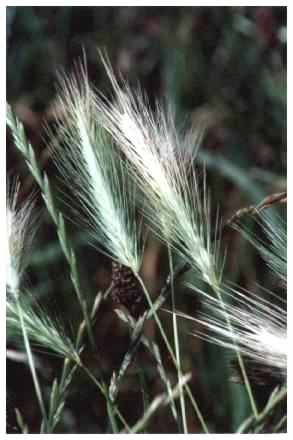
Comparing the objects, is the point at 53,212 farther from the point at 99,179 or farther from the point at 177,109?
the point at 177,109

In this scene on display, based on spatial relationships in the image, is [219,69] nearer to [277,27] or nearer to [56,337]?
[277,27]

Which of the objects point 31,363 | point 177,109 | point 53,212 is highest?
point 177,109

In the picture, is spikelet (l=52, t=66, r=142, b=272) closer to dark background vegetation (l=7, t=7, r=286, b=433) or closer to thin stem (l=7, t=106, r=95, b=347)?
thin stem (l=7, t=106, r=95, b=347)

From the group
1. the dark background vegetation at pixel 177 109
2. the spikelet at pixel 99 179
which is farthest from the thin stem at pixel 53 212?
the dark background vegetation at pixel 177 109

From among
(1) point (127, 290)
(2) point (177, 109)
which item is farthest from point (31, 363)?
(2) point (177, 109)
